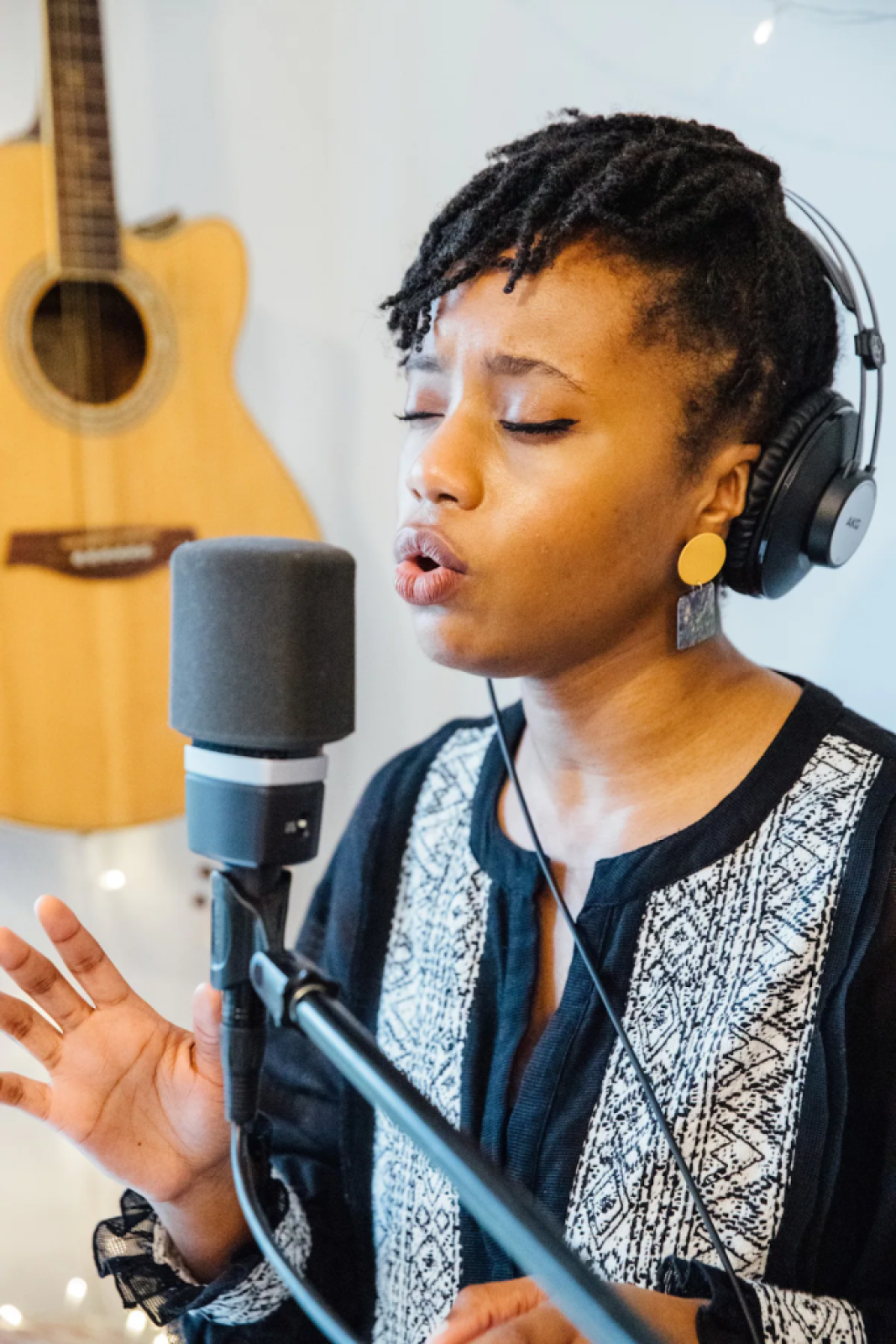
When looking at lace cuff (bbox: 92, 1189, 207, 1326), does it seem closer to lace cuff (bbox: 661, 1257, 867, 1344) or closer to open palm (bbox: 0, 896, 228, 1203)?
open palm (bbox: 0, 896, 228, 1203)

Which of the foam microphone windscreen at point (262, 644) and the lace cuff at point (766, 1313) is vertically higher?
the foam microphone windscreen at point (262, 644)

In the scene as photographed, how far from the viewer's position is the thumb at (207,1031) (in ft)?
2.70

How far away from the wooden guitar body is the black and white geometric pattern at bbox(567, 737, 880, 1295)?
720 mm

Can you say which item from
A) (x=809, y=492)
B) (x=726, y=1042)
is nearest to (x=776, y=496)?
(x=809, y=492)

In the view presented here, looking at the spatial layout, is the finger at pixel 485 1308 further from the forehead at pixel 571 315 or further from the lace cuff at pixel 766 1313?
the forehead at pixel 571 315

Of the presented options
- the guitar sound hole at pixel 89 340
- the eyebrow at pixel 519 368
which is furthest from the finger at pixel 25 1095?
the guitar sound hole at pixel 89 340

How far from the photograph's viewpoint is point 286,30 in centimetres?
153

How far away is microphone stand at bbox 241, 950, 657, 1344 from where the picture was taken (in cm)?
40

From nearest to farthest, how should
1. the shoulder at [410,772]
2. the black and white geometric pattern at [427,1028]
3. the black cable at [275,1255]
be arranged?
the black cable at [275,1255] → the black and white geometric pattern at [427,1028] → the shoulder at [410,772]

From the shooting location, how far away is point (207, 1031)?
840 millimetres

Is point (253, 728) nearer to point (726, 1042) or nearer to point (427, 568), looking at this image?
point (427, 568)

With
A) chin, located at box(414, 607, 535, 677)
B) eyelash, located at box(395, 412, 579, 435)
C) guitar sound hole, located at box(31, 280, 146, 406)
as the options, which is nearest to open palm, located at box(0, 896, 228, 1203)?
chin, located at box(414, 607, 535, 677)

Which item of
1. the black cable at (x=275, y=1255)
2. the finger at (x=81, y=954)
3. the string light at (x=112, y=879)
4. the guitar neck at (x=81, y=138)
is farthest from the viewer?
the string light at (x=112, y=879)

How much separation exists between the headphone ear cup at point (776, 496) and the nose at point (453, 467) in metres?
0.22
